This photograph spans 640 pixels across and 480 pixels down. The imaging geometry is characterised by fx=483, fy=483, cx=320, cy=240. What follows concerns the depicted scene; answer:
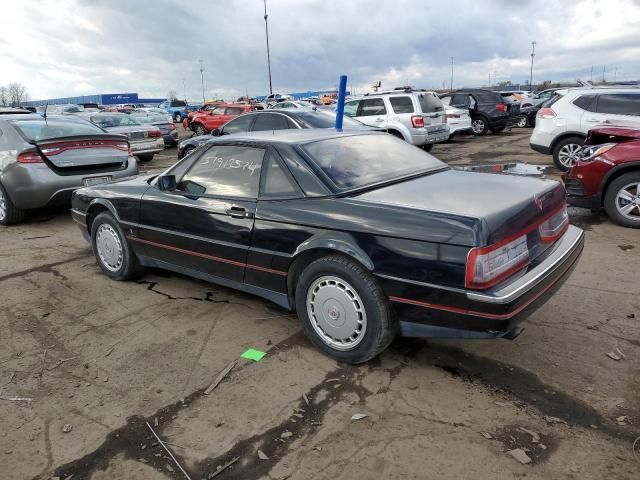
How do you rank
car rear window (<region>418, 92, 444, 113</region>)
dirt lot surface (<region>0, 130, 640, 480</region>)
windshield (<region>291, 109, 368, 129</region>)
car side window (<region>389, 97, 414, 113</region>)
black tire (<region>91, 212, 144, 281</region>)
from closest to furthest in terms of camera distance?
1. dirt lot surface (<region>0, 130, 640, 480</region>)
2. black tire (<region>91, 212, 144, 281</region>)
3. windshield (<region>291, 109, 368, 129</region>)
4. car side window (<region>389, 97, 414, 113</region>)
5. car rear window (<region>418, 92, 444, 113</region>)

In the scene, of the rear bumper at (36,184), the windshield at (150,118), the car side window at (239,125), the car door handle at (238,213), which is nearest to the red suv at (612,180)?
the car door handle at (238,213)

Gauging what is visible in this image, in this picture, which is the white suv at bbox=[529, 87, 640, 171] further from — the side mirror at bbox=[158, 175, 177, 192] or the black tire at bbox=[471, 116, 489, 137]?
the black tire at bbox=[471, 116, 489, 137]

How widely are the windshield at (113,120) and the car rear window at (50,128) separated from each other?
20.7ft

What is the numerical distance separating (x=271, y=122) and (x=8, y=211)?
15.4 feet

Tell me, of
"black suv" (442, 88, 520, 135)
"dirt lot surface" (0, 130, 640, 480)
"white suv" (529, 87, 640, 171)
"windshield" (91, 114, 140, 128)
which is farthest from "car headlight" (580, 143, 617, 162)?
"black suv" (442, 88, 520, 135)

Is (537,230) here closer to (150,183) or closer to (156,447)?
(156,447)

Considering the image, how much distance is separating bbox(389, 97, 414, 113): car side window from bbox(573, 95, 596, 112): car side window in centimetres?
404

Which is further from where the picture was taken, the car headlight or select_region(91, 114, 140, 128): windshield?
select_region(91, 114, 140, 128): windshield

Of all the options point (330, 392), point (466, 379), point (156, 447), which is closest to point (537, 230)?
point (466, 379)

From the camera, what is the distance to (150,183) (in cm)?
438

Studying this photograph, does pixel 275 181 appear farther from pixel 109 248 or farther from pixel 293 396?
pixel 109 248

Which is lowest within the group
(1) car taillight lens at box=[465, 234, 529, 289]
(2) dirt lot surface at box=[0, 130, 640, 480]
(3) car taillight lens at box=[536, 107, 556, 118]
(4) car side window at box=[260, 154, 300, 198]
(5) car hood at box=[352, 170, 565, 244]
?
(2) dirt lot surface at box=[0, 130, 640, 480]

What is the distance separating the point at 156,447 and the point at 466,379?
1818 mm

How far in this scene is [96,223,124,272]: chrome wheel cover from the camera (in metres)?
4.64
